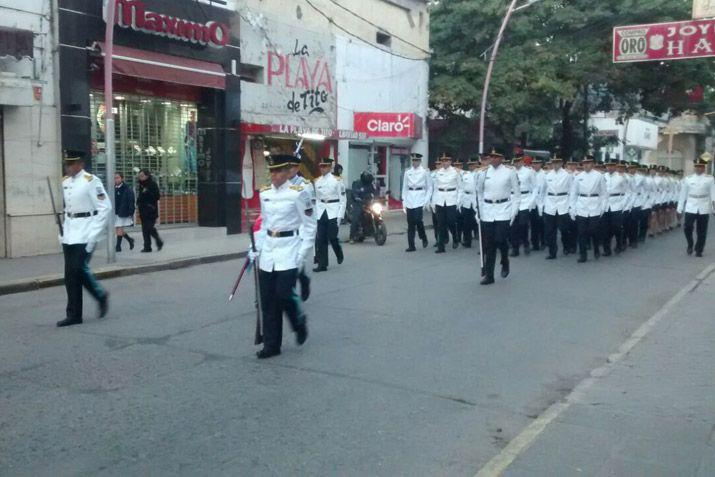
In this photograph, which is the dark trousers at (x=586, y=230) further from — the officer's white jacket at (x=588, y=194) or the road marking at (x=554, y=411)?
the road marking at (x=554, y=411)

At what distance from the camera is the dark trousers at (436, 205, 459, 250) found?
1630 cm

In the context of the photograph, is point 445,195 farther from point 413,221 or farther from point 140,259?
point 140,259

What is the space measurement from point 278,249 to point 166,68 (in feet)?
35.2

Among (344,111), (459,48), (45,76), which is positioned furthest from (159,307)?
(459,48)

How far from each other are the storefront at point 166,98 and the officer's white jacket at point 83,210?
6.77 m

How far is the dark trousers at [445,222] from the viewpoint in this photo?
642 inches

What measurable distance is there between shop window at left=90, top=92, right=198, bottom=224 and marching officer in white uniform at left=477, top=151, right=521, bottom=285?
26.0 feet

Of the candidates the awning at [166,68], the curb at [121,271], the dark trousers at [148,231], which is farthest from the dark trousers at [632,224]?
the dark trousers at [148,231]

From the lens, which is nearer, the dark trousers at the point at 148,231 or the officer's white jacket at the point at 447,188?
the dark trousers at the point at 148,231

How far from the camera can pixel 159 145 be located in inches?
726

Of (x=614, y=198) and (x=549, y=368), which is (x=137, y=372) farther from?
(x=614, y=198)

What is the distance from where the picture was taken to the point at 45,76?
14797 millimetres

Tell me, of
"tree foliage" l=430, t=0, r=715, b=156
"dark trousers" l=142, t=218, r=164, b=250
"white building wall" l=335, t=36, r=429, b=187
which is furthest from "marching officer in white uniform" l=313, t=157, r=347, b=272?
"tree foliage" l=430, t=0, r=715, b=156

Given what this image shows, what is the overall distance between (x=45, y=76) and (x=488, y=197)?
314 inches
